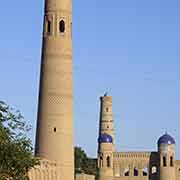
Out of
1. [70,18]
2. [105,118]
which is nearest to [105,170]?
[105,118]

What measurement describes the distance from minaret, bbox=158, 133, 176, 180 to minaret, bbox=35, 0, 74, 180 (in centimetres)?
2840

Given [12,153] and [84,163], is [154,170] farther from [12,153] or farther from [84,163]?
[12,153]

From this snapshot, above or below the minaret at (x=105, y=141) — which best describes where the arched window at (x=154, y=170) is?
below

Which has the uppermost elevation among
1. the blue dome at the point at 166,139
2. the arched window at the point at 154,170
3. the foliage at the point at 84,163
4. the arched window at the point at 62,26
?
the arched window at the point at 62,26

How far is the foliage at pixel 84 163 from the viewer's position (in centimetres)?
7031

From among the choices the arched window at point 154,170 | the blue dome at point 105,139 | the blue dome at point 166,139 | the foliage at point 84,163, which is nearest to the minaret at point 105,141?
the blue dome at point 105,139

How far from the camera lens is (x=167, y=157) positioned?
63.4 meters

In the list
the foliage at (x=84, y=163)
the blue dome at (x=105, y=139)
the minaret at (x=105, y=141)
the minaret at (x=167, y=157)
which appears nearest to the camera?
the minaret at (x=167, y=157)

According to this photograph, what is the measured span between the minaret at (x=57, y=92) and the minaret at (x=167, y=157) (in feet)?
93.2

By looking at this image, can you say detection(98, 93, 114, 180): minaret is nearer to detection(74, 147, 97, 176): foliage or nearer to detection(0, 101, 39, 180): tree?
detection(74, 147, 97, 176): foliage

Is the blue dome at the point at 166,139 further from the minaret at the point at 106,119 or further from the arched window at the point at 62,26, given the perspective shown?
the arched window at the point at 62,26

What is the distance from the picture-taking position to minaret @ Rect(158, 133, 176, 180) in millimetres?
63312

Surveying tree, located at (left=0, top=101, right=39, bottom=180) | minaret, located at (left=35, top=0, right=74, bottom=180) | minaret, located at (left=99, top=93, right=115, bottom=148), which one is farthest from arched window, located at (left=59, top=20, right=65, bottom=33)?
minaret, located at (left=99, top=93, right=115, bottom=148)

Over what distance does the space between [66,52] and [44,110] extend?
3.28m
